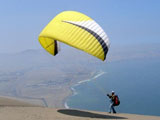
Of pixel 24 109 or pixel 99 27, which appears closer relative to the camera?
pixel 99 27

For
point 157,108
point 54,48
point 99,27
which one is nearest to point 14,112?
point 54,48

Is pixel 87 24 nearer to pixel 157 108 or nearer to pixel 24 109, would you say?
pixel 24 109

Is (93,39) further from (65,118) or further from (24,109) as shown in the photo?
(24,109)

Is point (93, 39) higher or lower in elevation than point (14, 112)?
higher

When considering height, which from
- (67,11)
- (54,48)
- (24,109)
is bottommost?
(24,109)

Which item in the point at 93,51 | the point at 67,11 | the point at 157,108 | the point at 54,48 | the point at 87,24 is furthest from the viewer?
the point at 157,108

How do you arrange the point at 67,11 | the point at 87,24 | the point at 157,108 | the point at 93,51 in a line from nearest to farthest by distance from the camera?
the point at 93,51 < the point at 87,24 < the point at 67,11 < the point at 157,108
